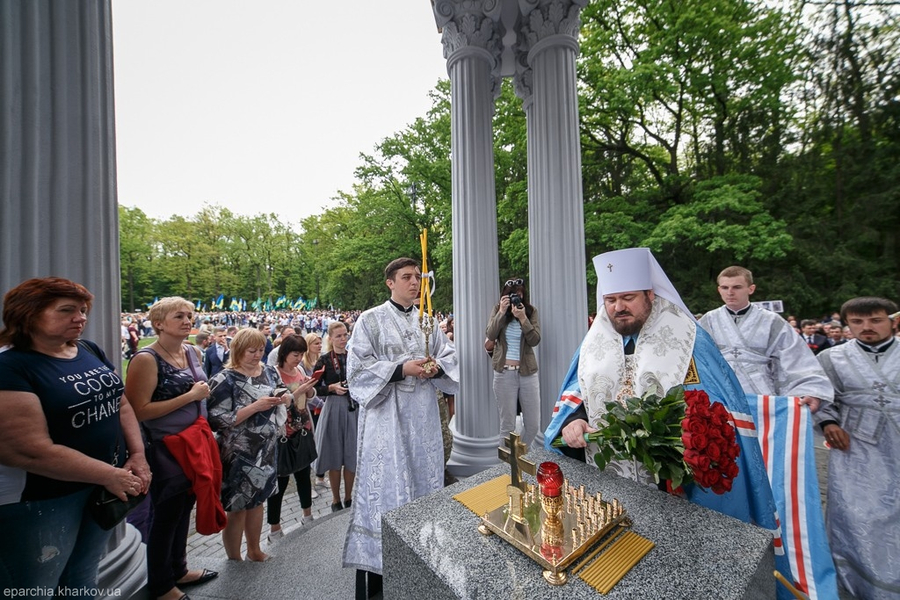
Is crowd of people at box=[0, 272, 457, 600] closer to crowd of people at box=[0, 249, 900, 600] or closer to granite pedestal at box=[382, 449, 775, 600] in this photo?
crowd of people at box=[0, 249, 900, 600]

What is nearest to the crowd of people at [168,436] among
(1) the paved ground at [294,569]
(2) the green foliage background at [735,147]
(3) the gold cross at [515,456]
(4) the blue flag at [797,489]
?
(1) the paved ground at [294,569]

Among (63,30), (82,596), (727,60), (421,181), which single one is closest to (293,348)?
(82,596)

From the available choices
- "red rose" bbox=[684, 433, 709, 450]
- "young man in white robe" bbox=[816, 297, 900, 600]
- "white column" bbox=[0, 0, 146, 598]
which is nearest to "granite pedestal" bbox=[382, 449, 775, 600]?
"red rose" bbox=[684, 433, 709, 450]

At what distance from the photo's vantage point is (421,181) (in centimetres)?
1511

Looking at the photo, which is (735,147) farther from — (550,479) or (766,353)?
(550,479)

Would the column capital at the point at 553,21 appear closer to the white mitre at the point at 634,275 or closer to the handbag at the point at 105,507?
the white mitre at the point at 634,275

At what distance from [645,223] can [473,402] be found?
9.47m

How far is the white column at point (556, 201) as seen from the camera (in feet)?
14.5

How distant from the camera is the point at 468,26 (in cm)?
458

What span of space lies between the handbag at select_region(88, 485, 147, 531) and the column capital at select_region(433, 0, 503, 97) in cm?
523

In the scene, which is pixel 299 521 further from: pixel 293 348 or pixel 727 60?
pixel 727 60

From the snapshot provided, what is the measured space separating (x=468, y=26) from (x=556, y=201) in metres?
2.44

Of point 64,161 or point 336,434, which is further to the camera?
point 336,434

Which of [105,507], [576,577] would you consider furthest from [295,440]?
[576,577]
